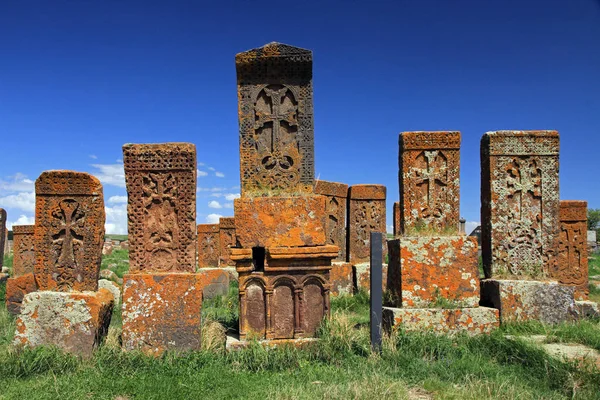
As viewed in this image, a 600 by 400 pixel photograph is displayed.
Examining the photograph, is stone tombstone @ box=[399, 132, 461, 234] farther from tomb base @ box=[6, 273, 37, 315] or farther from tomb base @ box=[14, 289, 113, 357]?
tomb base @ box=[6, 273, 37, 315]

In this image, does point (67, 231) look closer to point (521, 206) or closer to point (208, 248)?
point (521, 206)

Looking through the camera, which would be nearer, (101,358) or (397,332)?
(101,358)

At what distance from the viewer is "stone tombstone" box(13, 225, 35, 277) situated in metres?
9.37

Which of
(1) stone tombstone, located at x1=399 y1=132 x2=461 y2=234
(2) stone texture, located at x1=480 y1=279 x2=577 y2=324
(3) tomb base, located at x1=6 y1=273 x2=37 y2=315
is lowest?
(3) tomb base, located at x1=6 y1=273 x2=37 y2=315

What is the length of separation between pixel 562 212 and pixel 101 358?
7815 millimetres

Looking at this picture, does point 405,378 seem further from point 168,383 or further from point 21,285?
point 21,285

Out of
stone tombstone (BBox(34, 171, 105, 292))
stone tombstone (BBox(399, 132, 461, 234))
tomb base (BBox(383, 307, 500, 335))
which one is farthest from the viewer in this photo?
stone tombstone (BBox(399, 132, 461, 234))

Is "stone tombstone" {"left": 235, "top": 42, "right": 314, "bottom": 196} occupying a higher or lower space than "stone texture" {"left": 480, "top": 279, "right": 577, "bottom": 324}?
higher

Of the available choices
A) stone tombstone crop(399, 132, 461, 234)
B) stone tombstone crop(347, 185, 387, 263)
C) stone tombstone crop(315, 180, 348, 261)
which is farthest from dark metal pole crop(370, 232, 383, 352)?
stone tombstone crop(347, 185, 387, 263)

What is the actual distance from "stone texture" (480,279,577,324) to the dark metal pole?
66.7 inches

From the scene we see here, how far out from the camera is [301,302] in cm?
520

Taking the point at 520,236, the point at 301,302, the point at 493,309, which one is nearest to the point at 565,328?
the point at 493,309

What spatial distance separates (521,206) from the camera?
571 centimetres

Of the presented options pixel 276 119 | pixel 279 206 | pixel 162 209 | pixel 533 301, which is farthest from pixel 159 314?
pixel 533 301
